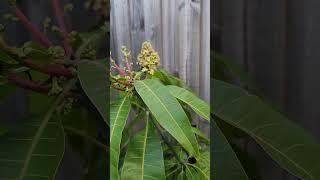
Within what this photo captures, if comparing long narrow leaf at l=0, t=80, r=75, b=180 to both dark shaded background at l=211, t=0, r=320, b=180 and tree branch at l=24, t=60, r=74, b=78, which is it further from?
dark shaded background at l=211, t=0, r=320, b=180

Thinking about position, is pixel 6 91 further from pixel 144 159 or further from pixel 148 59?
pixel 148 59

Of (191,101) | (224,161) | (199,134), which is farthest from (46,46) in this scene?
(199,134)

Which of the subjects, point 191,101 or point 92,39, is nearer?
point 92,39

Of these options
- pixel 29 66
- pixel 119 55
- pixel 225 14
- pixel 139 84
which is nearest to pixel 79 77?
pixel 29 66

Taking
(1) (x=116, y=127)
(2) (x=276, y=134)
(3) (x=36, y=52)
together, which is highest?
(3) (x=36, y=52)

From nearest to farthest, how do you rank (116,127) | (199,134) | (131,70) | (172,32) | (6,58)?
(6,58) < (116,127) < (199,134) < (131,70) < (172,32)

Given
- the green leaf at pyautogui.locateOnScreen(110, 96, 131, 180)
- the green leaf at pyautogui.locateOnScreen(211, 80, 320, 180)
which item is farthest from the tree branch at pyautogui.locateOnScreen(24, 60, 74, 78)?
the green leaf at pyautogui.locateOnScreen(110, 96, 131, 180)

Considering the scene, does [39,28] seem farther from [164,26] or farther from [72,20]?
[164,26]
